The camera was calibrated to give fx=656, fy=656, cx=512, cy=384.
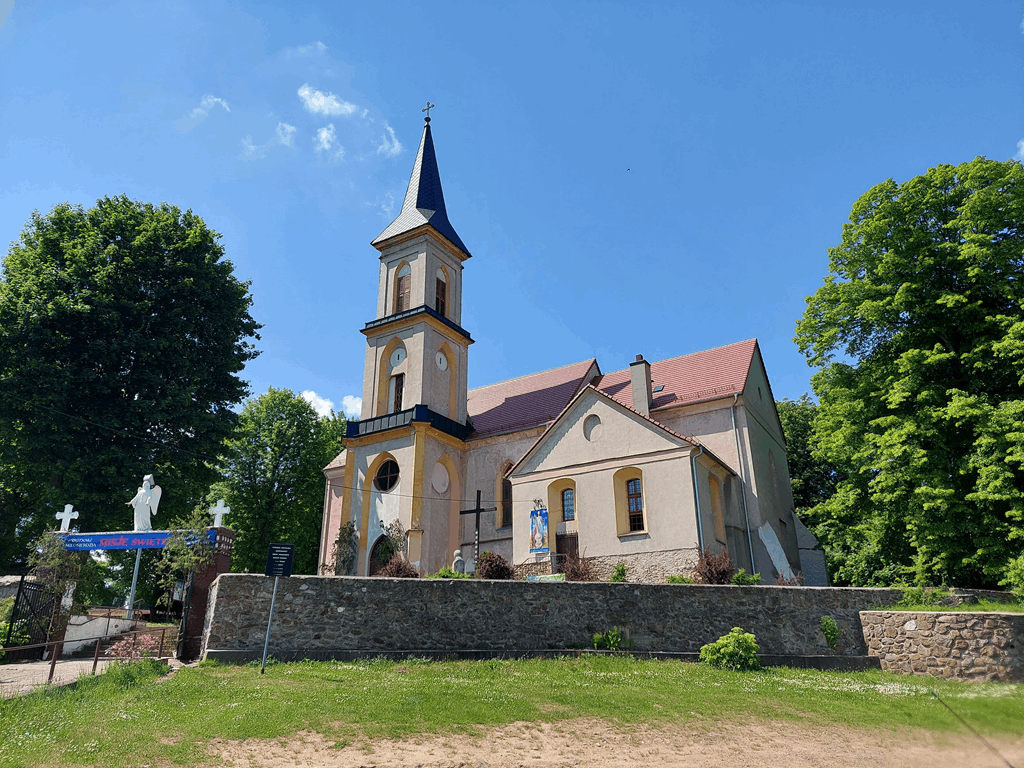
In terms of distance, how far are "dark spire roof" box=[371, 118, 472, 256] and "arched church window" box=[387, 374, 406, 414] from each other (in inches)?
302

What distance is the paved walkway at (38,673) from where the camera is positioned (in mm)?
11090

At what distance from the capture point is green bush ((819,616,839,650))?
15.8 meters

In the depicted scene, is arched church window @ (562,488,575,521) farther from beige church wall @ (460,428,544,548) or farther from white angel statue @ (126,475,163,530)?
white angel statue @ (126,475,163,530)

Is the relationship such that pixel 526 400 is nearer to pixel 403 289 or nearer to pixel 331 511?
pixel 403 289

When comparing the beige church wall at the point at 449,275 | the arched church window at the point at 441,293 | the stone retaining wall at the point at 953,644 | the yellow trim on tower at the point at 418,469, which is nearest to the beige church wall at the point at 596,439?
the yellow trim on tower at the point at 418,469

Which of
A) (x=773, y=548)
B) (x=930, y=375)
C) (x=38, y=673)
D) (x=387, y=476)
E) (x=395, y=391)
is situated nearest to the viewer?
(x=38, y=673)

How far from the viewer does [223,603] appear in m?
14.1

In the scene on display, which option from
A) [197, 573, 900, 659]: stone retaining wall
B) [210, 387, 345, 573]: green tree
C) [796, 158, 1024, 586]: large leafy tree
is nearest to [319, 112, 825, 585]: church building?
[796, 158, 1024, 586]: large leafy tree

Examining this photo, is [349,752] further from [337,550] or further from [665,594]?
[337,550]

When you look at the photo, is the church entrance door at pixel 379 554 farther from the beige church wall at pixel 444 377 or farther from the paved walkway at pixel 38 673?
the paved walkway at pixel 38 673

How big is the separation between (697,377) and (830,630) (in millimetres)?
13658

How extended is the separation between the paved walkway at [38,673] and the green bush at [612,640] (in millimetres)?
9220

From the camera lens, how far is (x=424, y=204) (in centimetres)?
3544

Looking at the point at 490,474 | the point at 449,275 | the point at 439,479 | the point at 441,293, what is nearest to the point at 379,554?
the point at 439,479
